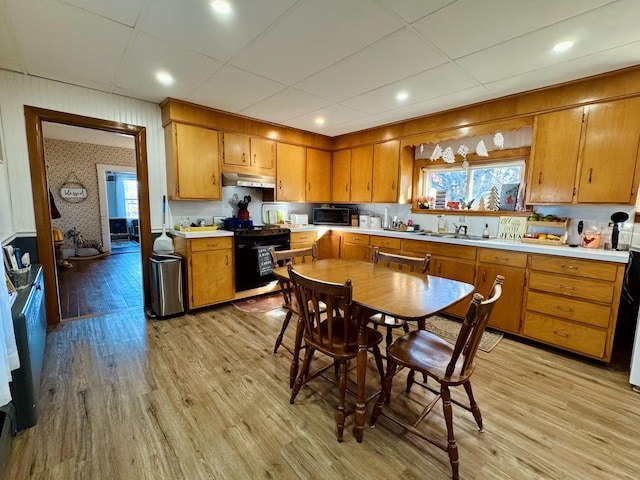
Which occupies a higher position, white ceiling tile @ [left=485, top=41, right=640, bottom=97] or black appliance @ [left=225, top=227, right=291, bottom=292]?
white ceiling tile @ [left=485, top=41, right=640, bottom=97]

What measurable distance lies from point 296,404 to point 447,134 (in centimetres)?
341

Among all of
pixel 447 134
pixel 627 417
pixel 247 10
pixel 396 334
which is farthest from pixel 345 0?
pixel 627 417

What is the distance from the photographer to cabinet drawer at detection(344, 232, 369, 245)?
4.32 m

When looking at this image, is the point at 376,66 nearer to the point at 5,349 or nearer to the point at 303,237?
the point at 303,237

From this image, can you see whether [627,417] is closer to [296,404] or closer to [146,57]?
[296,404]

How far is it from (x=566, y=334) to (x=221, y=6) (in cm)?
366

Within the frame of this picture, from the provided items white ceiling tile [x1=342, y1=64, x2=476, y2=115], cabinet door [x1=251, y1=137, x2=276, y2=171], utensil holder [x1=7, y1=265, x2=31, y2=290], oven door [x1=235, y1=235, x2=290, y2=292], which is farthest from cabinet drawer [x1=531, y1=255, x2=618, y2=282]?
utensil holder [x1=7, y1=265, x2=31, y2=290]

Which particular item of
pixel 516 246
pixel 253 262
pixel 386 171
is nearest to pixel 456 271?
pixel 516 246

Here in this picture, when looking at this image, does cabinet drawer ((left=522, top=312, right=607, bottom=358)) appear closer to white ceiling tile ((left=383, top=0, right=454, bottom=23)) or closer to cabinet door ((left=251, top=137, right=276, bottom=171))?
white ceiling tile ((left=383, top=0, right=454, bottom=23))

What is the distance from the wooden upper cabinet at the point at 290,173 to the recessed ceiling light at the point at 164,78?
5.79 ft

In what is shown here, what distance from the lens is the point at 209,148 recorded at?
12.0 feet

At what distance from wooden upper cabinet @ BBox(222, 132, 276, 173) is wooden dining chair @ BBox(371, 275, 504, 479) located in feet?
10.3

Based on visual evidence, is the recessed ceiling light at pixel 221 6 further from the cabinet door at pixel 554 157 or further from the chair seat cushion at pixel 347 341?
the cabinet door at pixel 554 157

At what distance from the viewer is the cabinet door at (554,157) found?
9.02 ft
